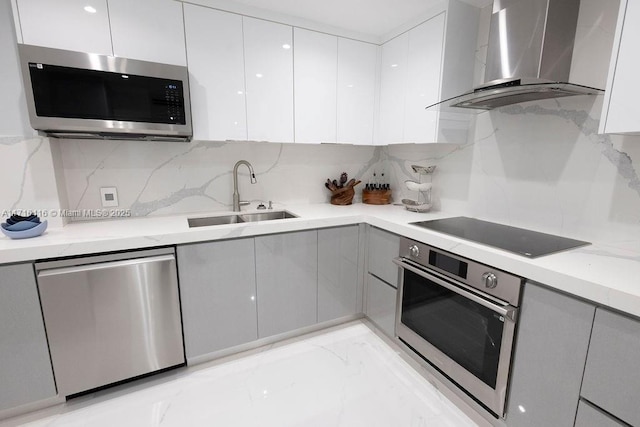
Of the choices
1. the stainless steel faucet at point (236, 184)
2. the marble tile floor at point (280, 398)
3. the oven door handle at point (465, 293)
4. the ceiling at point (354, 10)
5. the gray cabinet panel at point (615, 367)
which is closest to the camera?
the gray cabinet panel at point (615, 367)

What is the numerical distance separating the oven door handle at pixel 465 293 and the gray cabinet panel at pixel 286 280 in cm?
59

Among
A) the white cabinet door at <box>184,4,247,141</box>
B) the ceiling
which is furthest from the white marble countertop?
the ceiling

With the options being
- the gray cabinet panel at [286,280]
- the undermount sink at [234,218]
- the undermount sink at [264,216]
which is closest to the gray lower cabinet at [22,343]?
the undermount sink at [234,218]

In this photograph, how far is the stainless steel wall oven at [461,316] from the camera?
1338 millimetres

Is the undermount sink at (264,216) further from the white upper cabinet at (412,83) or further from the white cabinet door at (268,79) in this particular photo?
the white upper cabinet at (412,83)

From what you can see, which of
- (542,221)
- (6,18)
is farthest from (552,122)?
(6,18)

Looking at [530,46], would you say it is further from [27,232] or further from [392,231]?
[27,232]

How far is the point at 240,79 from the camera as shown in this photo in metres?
1.94

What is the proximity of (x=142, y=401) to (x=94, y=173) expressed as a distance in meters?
1.40

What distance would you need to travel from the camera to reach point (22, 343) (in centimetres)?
144

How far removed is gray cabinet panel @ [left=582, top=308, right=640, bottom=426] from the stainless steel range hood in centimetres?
97

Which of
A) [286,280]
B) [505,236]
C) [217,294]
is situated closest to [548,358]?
[505,236]

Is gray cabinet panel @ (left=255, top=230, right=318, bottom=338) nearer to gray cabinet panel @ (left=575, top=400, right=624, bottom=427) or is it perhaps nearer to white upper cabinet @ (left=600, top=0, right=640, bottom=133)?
gray cabinet panel @ (left=575, top=400, right=624, bottom=427)

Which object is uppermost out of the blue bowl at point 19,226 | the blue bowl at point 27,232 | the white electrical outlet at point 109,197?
the white electrical outlet at point 109,197
